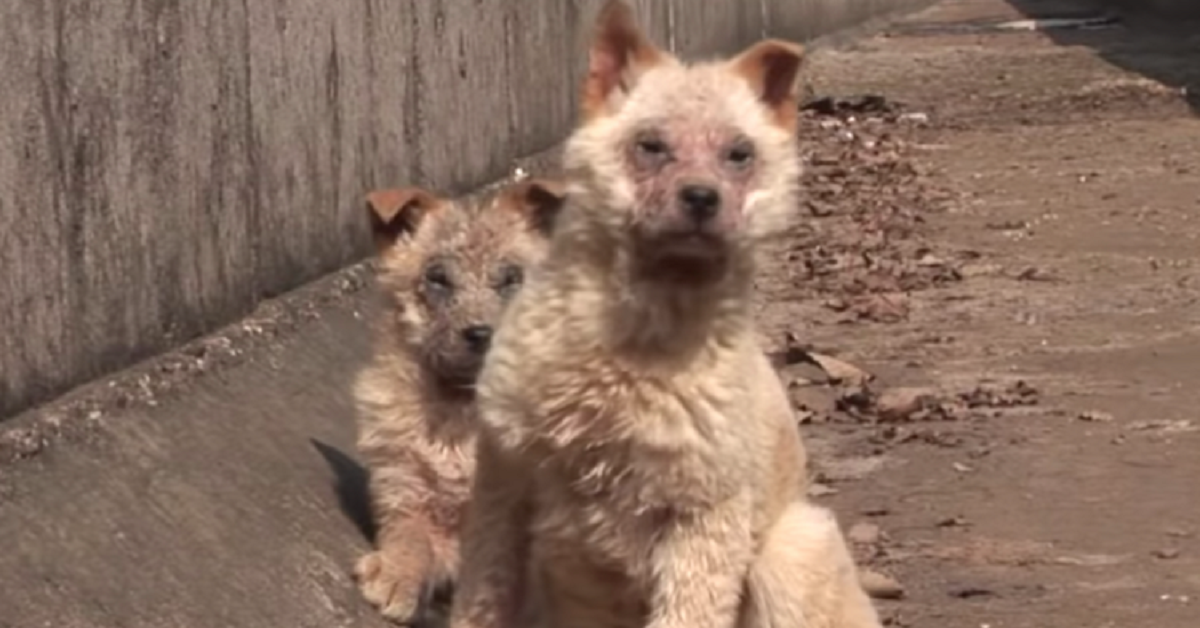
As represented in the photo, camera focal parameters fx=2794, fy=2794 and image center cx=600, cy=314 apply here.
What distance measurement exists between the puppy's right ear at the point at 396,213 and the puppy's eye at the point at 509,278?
31cm

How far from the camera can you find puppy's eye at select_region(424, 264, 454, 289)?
7590 millimetres

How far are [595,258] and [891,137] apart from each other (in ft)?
40.2

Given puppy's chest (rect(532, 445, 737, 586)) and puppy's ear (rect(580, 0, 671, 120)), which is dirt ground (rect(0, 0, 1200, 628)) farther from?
puppy's ear (rect(580, 0, 671, 120))

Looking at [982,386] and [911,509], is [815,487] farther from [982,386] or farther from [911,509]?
[982,386]

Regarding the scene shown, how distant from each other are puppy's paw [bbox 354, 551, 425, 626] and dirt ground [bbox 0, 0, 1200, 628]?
0.20ft

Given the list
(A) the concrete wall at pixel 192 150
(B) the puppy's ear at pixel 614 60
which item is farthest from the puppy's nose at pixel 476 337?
(B) the puppy's ear at pixel 614 60

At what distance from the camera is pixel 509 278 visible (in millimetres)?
7660

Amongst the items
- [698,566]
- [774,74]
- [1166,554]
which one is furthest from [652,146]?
[1166,554]

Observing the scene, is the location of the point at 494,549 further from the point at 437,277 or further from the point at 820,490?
the point at 820,490

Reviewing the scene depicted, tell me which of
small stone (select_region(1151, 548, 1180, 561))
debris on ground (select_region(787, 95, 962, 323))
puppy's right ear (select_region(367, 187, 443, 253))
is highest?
puppy's right ear (select_region(367, 187, 443, 253))

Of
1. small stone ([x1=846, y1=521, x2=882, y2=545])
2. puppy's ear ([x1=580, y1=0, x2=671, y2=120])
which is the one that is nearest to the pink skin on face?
puppy's ear ([x1=580, y1=0, x2=671, y2=120])

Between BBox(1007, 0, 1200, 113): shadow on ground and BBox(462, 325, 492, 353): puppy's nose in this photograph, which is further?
BBox(1007, 0, 1200, 113): shadow on ground

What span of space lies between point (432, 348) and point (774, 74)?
1552mm

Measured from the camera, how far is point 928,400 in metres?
9.84
